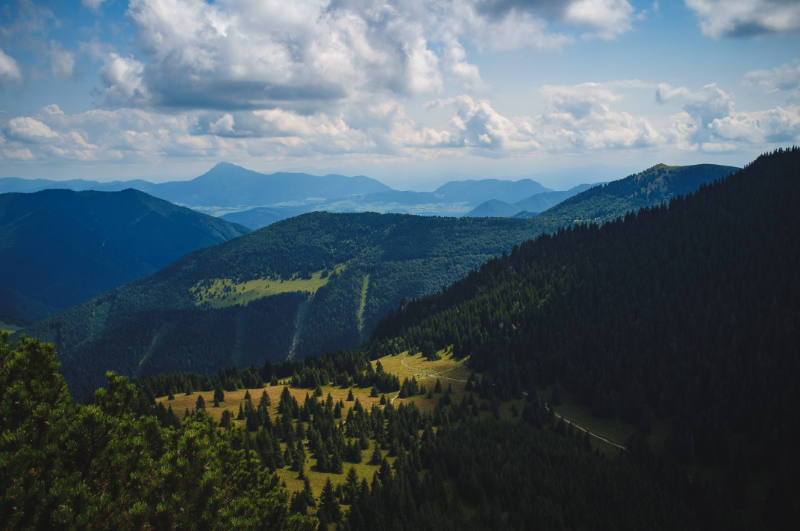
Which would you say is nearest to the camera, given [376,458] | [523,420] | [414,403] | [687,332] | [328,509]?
[328,509]

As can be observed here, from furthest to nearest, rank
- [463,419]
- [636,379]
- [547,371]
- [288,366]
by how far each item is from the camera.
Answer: [288,366] < [547,371] < [636,379] < [463,419]

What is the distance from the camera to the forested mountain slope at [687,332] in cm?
8581

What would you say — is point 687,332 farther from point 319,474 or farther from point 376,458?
point 319,474

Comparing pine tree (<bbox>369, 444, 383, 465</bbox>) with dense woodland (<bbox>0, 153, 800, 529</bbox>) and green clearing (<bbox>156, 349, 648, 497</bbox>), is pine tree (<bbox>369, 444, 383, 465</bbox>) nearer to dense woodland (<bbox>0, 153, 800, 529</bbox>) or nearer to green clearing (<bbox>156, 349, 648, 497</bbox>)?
dense woodland (<bbox>0, 153, 800, 529</bbox>)

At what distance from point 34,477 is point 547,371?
12848 cm

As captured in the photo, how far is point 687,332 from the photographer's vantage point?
412ft

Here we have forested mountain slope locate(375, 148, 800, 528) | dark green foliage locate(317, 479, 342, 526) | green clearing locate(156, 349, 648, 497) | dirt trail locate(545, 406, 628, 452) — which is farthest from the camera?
dirt trail locate(545, 406, 628, 452)

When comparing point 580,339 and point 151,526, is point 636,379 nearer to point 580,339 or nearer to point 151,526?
point 580,339

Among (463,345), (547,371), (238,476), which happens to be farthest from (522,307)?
(238,476)

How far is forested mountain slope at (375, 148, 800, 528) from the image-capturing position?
85812 mm

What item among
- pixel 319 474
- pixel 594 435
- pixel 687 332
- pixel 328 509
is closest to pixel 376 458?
pixel 319 474

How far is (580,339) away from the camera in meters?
138

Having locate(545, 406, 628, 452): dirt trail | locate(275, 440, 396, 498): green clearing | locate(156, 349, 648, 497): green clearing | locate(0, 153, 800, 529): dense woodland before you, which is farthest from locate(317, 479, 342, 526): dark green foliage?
locate(545, 406, 628, 452): dirt trail

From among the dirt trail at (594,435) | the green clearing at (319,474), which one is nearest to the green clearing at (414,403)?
the green clearing at (319,474)
